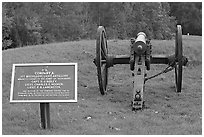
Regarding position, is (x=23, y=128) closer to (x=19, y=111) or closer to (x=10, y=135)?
(x=10, y=135)

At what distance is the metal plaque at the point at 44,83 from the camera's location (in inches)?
296

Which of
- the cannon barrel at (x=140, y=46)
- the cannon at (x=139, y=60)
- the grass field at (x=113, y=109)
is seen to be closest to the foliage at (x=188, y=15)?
the grass field at (x=113, y=109)

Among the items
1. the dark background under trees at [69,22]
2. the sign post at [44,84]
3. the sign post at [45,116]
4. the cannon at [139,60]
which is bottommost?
the sign post at [45,116]

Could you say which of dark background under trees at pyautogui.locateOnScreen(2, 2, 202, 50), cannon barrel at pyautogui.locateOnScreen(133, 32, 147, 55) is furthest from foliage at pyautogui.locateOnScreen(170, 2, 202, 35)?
cannon barrel at pyautogui.locateOnScreen(133, 32, 147, 55)

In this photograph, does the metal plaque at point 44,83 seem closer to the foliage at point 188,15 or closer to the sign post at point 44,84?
the sign post at point 44,84

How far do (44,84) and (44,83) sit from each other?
0.9 inches

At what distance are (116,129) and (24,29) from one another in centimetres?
2781

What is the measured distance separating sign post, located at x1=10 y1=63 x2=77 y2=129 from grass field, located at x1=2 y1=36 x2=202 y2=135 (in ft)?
1.92

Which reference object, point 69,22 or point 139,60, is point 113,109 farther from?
point 69,22

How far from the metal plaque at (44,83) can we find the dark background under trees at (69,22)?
2281cm

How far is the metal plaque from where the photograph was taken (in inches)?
296

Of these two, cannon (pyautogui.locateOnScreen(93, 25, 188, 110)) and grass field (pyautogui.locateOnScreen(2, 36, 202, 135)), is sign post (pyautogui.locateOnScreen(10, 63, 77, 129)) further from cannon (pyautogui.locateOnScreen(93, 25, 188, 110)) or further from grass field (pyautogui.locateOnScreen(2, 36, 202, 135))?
cannon (pyautogui.locateOnScreen(93, 25, 188, 110))

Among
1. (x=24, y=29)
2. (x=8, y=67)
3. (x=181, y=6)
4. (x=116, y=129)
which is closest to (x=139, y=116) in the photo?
(x=116, y=129)

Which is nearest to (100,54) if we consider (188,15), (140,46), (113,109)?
(140,46)
